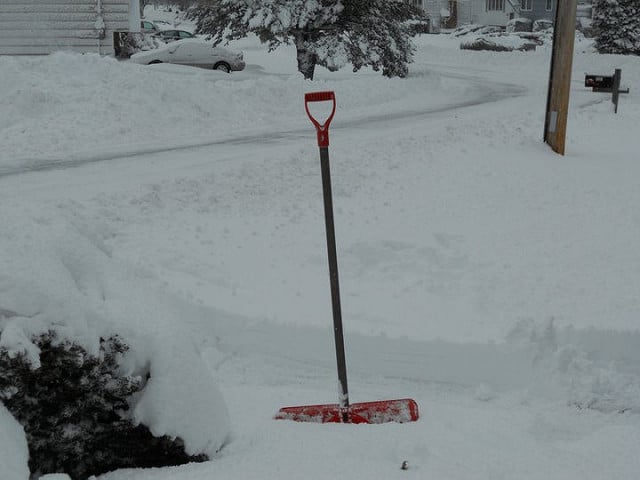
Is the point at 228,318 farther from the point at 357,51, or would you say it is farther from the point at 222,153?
the point at 357,51

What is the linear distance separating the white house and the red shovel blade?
18237 mm

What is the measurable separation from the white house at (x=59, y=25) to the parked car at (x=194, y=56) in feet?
21.6

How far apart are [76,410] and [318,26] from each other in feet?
64.2

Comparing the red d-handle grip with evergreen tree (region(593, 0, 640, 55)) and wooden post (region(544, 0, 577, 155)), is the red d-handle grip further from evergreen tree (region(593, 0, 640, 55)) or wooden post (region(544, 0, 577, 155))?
evergreen tree (region(593, 0, 640, 55))

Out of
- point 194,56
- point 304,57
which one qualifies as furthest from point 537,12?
point 304,57

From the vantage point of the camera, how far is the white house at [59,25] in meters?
20.4

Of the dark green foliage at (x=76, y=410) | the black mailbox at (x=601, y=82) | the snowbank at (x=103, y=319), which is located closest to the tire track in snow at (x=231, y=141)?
the black mailbox at (x=601, y=82)

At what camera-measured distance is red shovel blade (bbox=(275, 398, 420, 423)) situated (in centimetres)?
432

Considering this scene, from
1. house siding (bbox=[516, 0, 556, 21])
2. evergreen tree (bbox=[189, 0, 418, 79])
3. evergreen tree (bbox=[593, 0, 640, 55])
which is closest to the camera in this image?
evergreen tree (bbox=[189, 0, 418, 79])

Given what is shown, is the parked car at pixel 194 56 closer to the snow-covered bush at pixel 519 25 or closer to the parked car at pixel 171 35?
the parked car at pixel 171 35

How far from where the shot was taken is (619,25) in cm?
3628

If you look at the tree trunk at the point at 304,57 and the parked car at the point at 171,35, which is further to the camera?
the parked car at the point at 171,35

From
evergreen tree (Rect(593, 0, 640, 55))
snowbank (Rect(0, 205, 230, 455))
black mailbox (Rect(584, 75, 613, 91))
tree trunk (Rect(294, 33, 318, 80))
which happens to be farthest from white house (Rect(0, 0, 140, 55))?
evergreen tree (Rect(593, 0, 640, 55))

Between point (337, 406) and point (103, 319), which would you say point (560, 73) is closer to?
point (337, 406)
